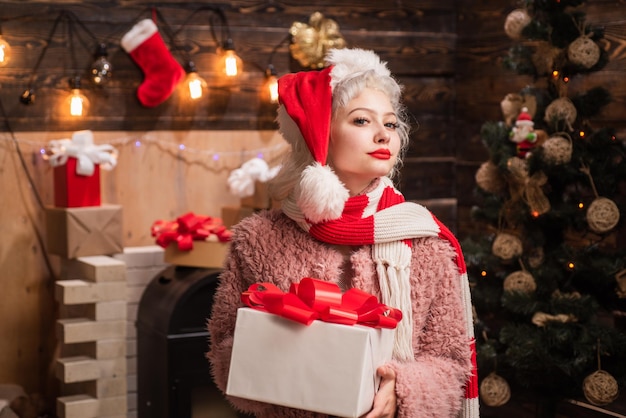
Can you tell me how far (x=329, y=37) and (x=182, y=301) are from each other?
155 cm

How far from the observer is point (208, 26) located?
13.8 ft

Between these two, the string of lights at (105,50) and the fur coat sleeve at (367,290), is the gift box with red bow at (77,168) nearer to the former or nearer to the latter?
the string of lights at (105,50)

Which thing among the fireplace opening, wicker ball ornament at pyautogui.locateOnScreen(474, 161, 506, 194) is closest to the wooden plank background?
the fireplace opening

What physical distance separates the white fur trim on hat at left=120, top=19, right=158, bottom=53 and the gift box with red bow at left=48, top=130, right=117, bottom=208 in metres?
0.47

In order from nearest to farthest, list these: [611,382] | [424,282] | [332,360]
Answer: [332,360] → [424,282] → [611,382]

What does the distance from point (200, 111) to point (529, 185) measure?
1601 mm

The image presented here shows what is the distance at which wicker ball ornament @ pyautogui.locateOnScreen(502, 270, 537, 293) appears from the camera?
3408mm

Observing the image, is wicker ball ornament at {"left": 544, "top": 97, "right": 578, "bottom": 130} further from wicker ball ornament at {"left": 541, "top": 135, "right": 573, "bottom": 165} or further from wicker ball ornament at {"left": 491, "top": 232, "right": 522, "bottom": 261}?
wicker ball ornament at {"left": 491, "top": 232, "right": 522, "bottom": 261}

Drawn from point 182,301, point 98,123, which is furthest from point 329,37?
point 182,301

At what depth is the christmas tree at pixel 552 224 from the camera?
3258 millimetres

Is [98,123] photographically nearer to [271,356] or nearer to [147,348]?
[147,348]

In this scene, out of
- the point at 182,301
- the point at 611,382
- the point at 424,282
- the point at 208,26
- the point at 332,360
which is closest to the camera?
the point at 332,360

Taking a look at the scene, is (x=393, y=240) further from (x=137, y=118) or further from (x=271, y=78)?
(x=271, y=78)

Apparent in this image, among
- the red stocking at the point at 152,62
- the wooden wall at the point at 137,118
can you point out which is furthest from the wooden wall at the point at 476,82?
the red stocking at the point at 152,62
